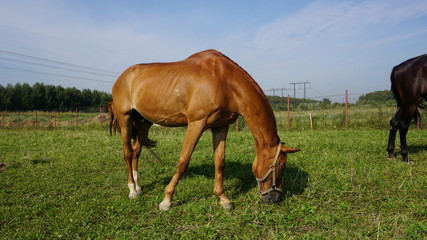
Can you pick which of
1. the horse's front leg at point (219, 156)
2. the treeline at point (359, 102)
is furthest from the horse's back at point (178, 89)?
the treeline at point (359, 102)

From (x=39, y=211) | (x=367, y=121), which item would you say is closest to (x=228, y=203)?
(x=39, y=211)

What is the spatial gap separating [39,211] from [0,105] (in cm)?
6285

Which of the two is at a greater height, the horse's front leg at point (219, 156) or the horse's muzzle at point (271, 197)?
the horse's front leg at point (219, 156)

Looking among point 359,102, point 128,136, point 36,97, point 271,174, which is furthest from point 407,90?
point 36,97

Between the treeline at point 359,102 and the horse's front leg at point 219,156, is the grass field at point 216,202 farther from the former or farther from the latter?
A: the treeline at point 359,102

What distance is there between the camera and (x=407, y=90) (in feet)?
20.9

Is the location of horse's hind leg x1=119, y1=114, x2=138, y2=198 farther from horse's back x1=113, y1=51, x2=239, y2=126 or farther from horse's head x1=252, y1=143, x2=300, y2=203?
horse's head x1=252, y1=143, x2=300, y2=203

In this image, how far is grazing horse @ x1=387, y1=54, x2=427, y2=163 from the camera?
6.25 metres

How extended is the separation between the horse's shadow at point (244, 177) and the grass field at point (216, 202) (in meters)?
0.02

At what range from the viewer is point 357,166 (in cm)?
579

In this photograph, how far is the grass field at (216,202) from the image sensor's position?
10.5 feet

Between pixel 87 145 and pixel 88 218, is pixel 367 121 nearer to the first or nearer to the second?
pixel 87 145

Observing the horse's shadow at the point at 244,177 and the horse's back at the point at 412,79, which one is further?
the horse's back at the point at 412,79

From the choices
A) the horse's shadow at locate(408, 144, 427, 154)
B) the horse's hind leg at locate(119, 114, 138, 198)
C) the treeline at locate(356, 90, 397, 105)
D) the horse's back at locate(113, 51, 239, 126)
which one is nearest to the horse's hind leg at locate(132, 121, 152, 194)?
the horse's hind leg at locate(119, 114, 138, 198)
